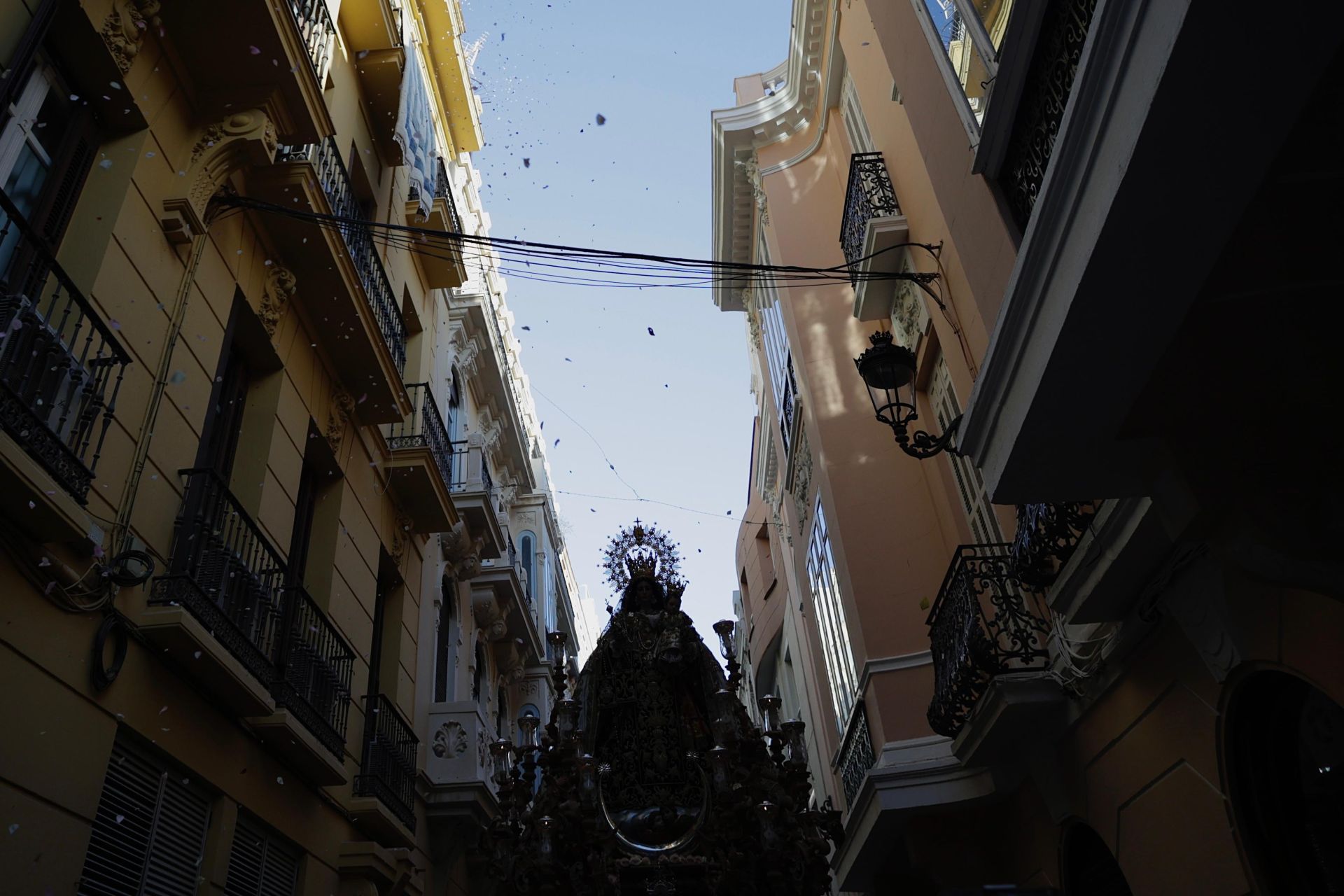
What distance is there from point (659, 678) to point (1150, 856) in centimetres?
604

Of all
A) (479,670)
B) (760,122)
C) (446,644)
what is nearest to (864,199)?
(760,122)

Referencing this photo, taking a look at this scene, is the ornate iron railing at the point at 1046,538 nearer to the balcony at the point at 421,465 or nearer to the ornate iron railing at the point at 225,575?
the ornate iron railing at the point at 225,575

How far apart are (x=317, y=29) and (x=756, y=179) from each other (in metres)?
8.31

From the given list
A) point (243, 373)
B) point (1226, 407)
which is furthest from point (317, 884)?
point (1226, 407)

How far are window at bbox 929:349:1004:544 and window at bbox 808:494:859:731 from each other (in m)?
2.44

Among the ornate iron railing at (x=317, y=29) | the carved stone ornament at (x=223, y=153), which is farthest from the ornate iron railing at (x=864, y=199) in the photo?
the carved stone ornament at (x=223, y=153)

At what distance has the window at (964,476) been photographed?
848cm

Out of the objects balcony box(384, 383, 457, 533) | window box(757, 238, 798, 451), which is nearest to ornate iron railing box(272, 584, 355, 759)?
balcony box(384, 383, 457, 533)

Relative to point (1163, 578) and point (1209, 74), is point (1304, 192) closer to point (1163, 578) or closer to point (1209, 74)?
point (1209, 74)

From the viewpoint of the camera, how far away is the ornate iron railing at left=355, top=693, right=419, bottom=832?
337 inches

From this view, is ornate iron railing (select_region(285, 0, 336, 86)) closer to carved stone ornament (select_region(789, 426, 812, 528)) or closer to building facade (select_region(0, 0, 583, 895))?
building facade (select_region(0, 0, 583, 895))

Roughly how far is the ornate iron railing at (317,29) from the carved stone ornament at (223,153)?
1.57 m

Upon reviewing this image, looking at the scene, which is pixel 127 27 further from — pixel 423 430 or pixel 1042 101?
pixel 423 430

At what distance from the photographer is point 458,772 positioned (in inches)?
410
